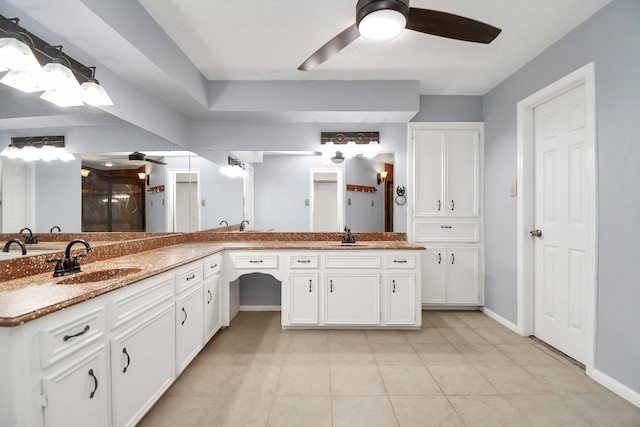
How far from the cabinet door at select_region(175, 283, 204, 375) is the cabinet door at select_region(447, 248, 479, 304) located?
2642 millimetres

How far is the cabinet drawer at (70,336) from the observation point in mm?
980

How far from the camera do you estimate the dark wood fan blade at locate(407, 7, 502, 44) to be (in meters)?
1.38

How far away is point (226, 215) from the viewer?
10.4 ft

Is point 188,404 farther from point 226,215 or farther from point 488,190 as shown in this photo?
point 488,190

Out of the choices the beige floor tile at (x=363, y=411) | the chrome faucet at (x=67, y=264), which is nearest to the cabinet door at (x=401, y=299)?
the beige floor tile at (x=363, y=411)

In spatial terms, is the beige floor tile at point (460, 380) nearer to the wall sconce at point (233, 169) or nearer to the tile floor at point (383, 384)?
the tile floor at point (383, 384)

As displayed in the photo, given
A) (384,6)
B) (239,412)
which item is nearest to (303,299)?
(239,412)

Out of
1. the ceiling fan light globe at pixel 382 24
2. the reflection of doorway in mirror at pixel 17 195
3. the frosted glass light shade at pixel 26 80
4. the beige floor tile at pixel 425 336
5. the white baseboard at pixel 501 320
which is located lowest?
the beige floor tile at pixel 425 336

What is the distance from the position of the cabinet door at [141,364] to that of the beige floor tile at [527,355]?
2533 mm

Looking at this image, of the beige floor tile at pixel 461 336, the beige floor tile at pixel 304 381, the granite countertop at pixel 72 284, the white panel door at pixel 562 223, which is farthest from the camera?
the beige floor tile at pixel 461 336

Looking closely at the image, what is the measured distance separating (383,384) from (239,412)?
94 centimetres

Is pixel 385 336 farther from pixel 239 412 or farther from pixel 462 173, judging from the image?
pixel 462 173

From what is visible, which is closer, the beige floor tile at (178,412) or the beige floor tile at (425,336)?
the beige floor tile at (178,412)

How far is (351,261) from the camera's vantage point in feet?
8.73
